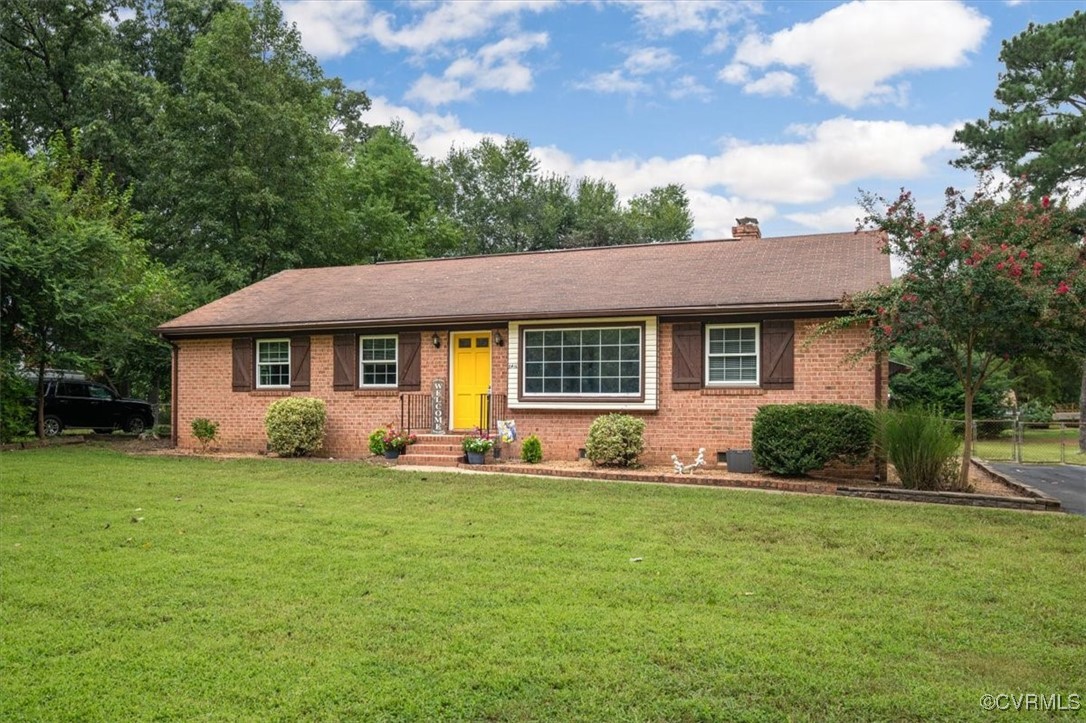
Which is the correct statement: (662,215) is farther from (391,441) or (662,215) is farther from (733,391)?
(391,441)

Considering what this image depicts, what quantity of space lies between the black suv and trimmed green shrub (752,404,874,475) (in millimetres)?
18370

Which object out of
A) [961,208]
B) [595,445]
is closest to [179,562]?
[595,445]

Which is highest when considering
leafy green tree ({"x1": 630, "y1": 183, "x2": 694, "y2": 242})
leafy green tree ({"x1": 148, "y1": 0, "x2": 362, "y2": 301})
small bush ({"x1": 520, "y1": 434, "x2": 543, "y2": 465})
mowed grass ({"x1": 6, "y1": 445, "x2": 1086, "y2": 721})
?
leafy green tree ({"x1": 630, "y1": 183, "x2": 694, "y2": 242})

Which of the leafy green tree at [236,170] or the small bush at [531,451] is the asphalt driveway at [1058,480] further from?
the leafy green tree at [236,170]

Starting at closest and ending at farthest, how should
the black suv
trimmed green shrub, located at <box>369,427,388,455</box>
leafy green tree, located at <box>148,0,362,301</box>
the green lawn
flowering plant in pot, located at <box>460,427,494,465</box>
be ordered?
flowering plant in pot, located at <box>460,427,494,465</box> → trimmed green shrub, located at <box>369,427,388,455</box> → the green lawn → the black suv → leafy green tree, located at <box>148,0,362,301</box>

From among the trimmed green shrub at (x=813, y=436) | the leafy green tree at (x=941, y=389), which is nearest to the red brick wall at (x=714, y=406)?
the trimmed green shrub at (x=813, y=436)

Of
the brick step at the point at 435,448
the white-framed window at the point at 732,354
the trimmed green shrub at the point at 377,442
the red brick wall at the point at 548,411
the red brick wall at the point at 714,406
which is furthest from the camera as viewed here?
the trimmed green shrub at the point at 377,442

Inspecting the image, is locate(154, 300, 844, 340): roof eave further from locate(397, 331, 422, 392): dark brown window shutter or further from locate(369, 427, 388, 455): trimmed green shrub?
locate(369, 427, 388, 455): trimmed green shrub

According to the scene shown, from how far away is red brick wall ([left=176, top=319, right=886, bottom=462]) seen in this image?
39.9 ft

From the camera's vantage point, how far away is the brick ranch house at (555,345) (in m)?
12.5

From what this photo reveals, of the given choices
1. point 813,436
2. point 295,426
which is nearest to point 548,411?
point 813,436

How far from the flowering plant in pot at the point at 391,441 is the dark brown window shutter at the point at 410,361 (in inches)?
37.7

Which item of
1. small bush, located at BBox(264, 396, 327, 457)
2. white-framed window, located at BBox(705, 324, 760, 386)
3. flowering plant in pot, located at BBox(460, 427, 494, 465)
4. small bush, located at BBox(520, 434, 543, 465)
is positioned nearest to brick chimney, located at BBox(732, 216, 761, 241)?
white-framed window, located at BBox(705, 324, 760, 386)

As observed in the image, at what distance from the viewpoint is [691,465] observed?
12.6 m
